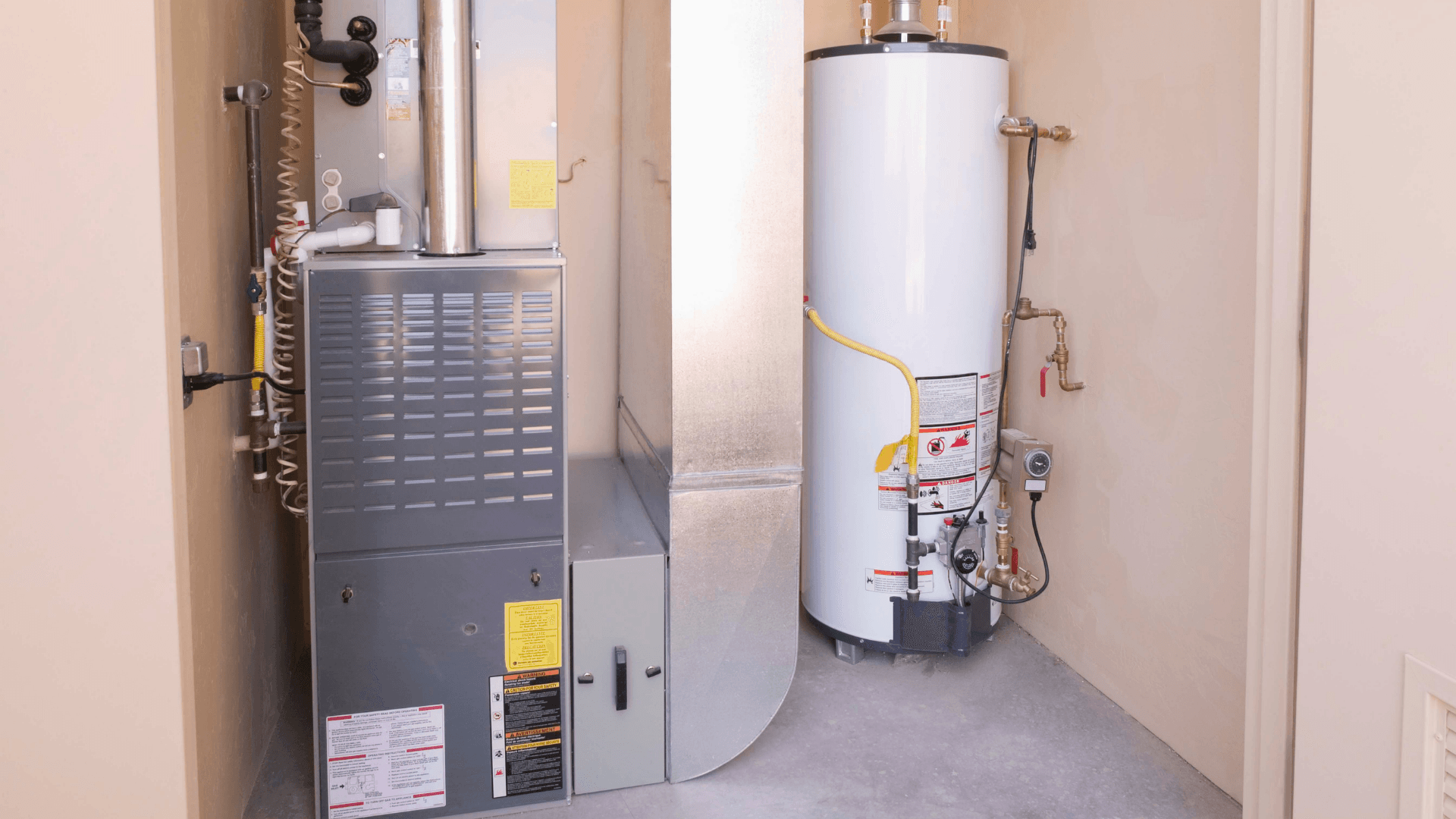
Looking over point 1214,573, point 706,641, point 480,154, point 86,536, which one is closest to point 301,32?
point 480,154

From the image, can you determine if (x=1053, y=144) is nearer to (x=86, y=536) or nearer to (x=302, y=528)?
(x=302, y=528)

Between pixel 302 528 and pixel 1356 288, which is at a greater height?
pixel 1356 288

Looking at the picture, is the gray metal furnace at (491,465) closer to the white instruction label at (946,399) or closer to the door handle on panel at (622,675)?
the door handle on panel at (622,675)

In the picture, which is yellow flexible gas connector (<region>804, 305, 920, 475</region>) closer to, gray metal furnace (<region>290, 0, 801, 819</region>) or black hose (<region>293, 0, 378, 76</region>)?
gray metal furnace (<region>290, 0, 801, 819</region>)

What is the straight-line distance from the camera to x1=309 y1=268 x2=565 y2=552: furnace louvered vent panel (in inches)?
75.7

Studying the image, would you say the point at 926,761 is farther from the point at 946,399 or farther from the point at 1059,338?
the point at 1059,338

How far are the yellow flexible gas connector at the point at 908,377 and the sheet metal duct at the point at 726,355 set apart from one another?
40cm

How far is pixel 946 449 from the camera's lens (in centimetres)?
263

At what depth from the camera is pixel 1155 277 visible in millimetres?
2348

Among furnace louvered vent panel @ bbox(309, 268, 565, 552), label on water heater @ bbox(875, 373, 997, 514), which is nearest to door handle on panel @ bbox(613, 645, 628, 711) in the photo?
furnace louvered vent panel @ bbox(309, 268, 565, 552)

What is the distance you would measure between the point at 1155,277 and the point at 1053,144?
532 millimetres

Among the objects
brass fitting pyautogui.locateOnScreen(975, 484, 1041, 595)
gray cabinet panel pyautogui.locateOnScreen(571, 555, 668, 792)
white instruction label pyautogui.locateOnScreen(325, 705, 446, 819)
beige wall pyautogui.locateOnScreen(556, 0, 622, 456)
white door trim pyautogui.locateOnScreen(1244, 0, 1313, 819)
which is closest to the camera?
white door trim pyautogui.locateOnScreen(1244, 0, 1313, 819)

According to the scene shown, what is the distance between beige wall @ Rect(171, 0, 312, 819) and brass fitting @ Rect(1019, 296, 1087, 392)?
1.74 m

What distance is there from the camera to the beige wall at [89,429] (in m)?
1.09
